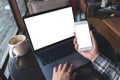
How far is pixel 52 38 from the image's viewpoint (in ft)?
3.22

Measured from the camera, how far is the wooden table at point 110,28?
1.50 metres

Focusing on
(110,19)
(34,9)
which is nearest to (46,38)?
(34,9)

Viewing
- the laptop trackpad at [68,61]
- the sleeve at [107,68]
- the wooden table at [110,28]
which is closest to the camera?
the sleeve at [107,68]

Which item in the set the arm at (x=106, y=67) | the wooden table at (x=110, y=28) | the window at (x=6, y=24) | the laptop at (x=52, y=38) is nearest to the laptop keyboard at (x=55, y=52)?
the laptop at (x=52, y=38)

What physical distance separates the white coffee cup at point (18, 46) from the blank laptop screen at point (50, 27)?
7cm

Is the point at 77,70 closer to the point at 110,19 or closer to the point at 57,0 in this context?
the point at 57,0

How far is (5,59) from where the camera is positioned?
3.21 ft

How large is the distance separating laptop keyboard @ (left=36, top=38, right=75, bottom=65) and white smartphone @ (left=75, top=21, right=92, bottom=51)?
0.14 metres

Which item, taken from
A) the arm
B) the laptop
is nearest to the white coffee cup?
the laptop

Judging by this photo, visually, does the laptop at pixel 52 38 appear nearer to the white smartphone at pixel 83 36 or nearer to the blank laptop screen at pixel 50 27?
the blank laptop screen at pixel 50 27

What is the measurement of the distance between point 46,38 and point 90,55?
321 millimetres

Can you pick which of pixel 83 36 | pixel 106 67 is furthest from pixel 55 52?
pixel 106 67

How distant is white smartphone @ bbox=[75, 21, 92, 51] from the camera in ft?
2.66

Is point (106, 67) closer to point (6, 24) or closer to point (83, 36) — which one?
point (83, 36)
